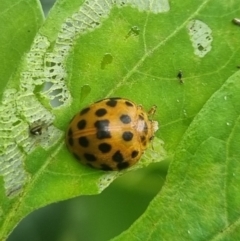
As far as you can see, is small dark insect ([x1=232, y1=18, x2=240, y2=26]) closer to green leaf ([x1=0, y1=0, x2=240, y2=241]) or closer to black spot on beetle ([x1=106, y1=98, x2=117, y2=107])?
green leaf ([x1=0, y1=0, x2=240, y2=241])

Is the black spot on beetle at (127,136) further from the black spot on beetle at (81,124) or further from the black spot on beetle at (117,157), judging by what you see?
the black spot on beetle at (81,124)

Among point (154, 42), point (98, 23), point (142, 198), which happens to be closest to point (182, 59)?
point (154, 42)

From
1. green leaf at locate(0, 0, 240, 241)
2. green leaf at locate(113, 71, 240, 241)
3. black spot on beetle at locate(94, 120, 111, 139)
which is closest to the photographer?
green leaf at locate(113, 71, 240, 241)

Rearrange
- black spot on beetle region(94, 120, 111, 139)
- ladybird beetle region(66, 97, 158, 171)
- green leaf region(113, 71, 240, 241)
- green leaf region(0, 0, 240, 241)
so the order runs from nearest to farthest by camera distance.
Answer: green leaf region(113, 71, 240, 241)
green leaf region(0, 0, 240, 241)
ladybird beetle region(66, 97, 158, 171)
black spot on beetle region(94, 120, 111, 139)

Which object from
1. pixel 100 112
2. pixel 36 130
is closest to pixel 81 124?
pixel 100 112

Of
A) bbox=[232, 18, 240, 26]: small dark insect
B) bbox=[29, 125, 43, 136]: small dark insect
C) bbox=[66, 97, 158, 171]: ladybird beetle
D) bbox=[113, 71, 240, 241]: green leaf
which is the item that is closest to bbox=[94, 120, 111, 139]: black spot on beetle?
bbox=[66, 97, 158, 171]: ladybird beetle

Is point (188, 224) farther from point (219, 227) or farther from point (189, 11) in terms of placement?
point (189, 11)

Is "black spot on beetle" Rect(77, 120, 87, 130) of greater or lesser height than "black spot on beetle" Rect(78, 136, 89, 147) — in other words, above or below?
above

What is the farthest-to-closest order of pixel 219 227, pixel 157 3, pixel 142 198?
pixel 142 198 < pixel 157 3 < pixel 219 227

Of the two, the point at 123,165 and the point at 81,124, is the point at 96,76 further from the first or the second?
the point at 123,165
